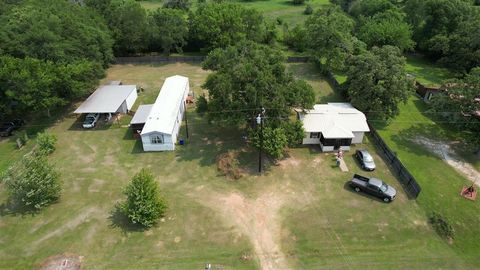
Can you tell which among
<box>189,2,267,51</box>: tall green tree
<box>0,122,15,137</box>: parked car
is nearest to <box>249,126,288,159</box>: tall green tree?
<box>0,122,15,137</box>: parked car

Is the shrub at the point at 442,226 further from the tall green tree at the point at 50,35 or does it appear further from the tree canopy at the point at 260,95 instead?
the tall green tree at the point at 50,35

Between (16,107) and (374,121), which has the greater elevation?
(16,107)

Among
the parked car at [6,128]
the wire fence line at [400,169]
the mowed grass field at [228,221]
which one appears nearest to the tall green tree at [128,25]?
the parked car at [6,128]

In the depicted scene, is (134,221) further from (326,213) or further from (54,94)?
(54,94)

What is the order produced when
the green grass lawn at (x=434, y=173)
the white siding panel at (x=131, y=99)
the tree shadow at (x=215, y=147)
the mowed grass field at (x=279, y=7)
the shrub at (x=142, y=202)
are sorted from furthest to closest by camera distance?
the mowed grass field at (x=279, y=7)
the white siding panel at (x=131, y=99)
the tree shadow at (x=215, y=147)
the green grass lawn at (x=434, y=173)
the shrub at (x=142, y=202)

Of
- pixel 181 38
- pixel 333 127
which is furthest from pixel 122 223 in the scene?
pixel 181 38

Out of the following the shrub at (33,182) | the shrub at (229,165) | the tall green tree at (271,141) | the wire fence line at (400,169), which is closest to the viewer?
the shrub at (33,182)

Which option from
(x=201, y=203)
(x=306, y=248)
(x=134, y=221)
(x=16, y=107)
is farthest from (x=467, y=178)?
(x=16, y=107)
